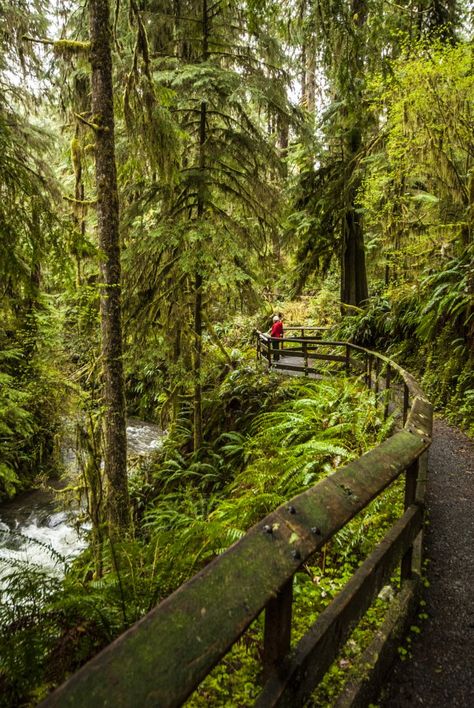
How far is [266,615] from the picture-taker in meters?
1.36

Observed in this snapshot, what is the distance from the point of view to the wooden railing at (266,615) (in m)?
0.89

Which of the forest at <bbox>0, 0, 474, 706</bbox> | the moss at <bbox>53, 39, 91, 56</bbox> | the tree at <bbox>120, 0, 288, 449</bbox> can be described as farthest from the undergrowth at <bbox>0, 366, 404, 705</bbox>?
the moss at <bbox>53, 39, 91, 56</bbox>

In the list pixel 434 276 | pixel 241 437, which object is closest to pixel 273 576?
pixel 241 437

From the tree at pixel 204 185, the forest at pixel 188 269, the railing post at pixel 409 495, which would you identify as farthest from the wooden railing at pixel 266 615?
the tree at pixel 204 185

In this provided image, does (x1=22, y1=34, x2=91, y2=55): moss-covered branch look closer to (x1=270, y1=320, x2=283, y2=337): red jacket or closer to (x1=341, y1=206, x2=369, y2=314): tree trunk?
(x1=270, y1=320, x2=283, y2=337): red jacket

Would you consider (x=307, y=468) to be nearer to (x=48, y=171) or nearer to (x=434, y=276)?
(x=434, y=276)

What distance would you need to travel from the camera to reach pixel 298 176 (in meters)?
15.9

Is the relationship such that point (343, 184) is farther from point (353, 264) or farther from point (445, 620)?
point (445, 620)

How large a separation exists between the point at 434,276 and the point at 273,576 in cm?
1131

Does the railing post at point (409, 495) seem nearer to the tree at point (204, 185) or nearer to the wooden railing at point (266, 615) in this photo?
Result: the wooden railing at point (266, 615)

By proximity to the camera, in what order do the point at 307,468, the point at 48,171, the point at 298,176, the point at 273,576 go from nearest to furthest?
1. the point at 273,576
2. the point at 307,468
3. the point at 48,171
4. the point at 298,176

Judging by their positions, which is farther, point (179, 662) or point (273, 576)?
point (273, 576)

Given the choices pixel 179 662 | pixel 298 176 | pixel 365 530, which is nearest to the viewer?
pixel 179 662

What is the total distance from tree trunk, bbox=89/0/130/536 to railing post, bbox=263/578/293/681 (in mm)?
4704
